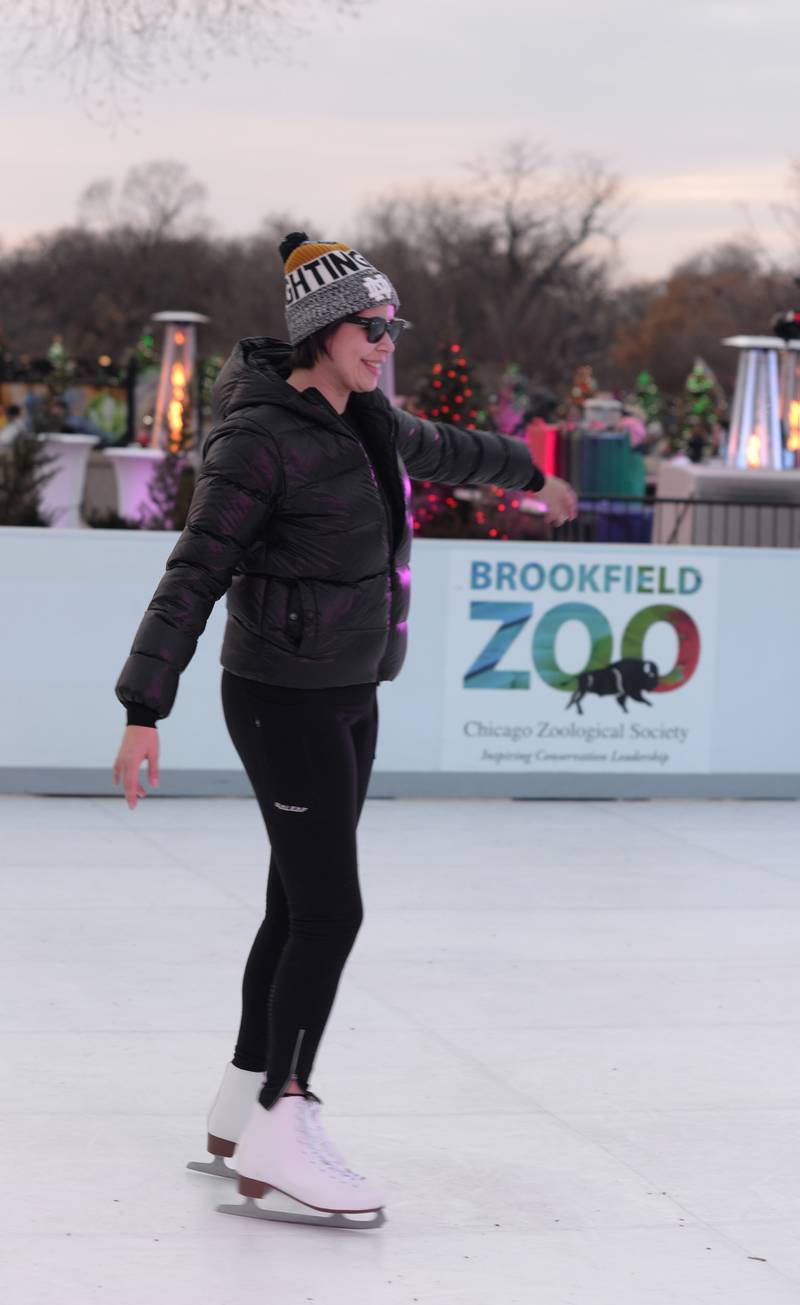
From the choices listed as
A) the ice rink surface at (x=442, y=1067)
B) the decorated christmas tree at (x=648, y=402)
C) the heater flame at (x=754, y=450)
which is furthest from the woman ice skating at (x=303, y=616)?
the decorated christmas tree at (x=648, y=402)

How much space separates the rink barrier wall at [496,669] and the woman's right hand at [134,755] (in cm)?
517

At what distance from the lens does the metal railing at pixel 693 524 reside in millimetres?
17453

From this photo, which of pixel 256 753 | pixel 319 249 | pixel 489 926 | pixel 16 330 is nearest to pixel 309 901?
pixel 256 753

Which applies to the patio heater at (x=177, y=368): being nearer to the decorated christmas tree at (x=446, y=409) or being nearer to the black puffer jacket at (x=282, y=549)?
the decorated christmas tree at (x=446, y=409)

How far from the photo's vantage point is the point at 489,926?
652 centimetres

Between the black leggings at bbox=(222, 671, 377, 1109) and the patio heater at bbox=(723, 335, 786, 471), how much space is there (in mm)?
20864

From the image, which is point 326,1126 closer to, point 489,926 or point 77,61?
point 489,926

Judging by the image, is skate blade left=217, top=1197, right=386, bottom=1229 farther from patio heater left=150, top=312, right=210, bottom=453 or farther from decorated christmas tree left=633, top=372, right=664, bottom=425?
decorated christmas tree left=633, top=372, right=664, bottom=425

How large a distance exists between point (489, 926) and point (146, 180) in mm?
92519

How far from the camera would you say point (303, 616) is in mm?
3502

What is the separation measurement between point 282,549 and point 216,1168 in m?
1.29

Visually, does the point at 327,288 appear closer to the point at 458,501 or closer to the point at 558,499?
the point at 558,499

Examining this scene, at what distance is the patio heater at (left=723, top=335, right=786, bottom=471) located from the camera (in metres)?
24.0

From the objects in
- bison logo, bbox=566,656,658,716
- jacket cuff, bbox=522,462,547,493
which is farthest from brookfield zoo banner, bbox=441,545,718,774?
jacket cuff, bbox=522,462,547,493
